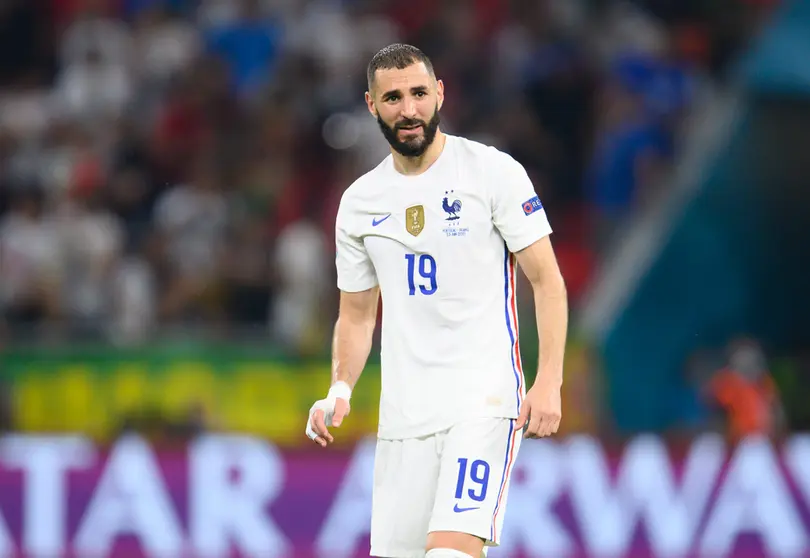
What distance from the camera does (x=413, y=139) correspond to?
5.68 metres

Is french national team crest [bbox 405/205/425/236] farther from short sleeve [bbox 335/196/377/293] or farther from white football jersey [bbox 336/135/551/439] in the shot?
short sleeve [bbox 335/196/377/293]

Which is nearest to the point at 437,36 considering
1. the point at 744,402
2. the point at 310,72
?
the point at 310,72

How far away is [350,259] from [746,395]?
684cm

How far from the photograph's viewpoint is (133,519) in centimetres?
1127

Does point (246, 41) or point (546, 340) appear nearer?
point (546, 340)

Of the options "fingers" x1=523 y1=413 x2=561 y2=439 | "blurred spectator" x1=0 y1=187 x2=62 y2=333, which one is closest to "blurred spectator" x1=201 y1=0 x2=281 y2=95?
"blurred spectator" x1=0 y1=187 x2=62 y2=333

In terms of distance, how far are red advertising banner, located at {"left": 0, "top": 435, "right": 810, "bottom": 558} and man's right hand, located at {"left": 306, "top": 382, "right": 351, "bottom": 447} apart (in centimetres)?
545

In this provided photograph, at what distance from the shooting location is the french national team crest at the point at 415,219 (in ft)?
18.9

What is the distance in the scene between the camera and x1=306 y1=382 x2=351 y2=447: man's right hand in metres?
5.70

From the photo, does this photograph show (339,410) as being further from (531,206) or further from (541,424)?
(531,206)

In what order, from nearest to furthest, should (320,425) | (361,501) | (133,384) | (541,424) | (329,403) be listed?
(541,424), (320,425), (329,403), (361,501), (133,384)

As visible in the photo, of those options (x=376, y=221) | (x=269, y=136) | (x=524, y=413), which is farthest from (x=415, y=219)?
(x=269, y=136)

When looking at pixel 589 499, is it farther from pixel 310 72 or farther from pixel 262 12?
pixel 262 12

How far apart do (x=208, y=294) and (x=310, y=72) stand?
238 cm
